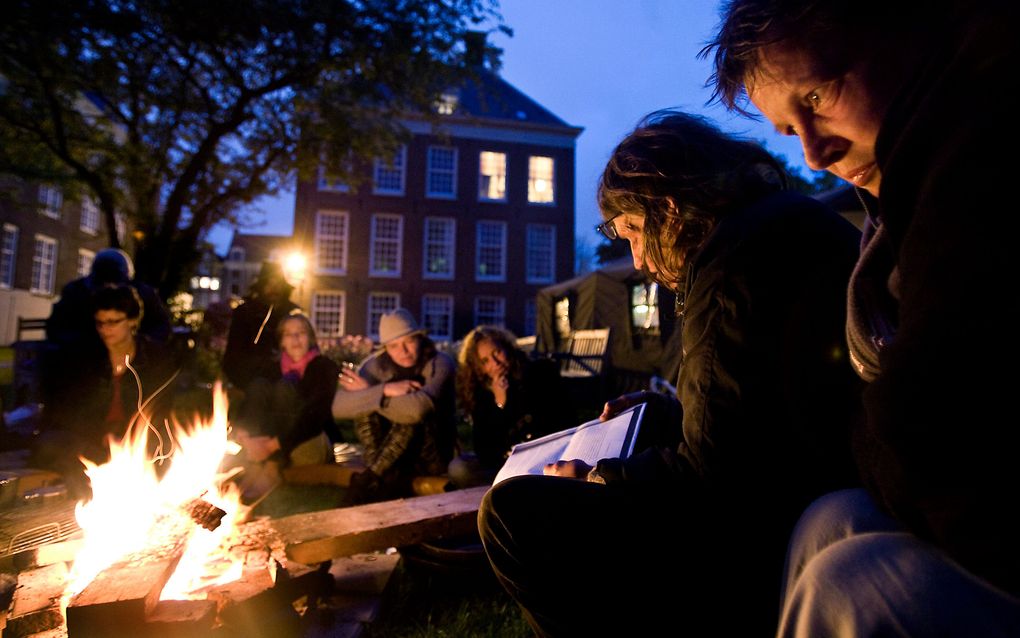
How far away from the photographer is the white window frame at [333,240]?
23.7 m

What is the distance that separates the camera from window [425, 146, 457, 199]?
81.4 ft

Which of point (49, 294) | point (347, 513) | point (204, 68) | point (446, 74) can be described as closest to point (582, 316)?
point (446, 74)

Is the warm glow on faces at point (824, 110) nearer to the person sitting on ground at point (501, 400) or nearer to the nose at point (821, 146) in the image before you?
the nose at point (821, 146)

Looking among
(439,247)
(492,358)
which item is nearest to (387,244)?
(439,247)

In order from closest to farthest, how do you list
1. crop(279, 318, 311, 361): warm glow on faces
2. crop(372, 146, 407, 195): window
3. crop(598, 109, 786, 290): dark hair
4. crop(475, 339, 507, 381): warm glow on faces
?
crop(598, 109, 786, 290): dark hair → crop(475, 339, 507, 381): warm glow on faces → crop(279, 318, 311, 361): warm glow on faces → crop(372, 146, 407, 195): window

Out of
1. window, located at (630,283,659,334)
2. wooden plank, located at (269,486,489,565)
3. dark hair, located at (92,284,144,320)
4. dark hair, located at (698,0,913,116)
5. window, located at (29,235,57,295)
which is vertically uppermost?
window, located at (29,235,57,295)

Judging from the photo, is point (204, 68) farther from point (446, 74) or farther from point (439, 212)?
point (439, 212)

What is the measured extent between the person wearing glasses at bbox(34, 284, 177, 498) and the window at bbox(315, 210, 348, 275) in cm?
2033

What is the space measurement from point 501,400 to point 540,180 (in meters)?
23.3

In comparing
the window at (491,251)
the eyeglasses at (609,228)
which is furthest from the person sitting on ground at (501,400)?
the window at (491,251)

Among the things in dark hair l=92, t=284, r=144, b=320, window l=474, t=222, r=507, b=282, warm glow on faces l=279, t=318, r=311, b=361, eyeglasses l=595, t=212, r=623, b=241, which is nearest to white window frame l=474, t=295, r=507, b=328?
window l=474, t=222, r=507, b=282

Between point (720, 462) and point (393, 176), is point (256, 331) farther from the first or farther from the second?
point (393, 176)

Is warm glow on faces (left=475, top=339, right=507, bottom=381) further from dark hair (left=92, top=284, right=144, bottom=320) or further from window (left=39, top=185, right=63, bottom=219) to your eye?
window (left=39, top=185, right=63, bottom=219)

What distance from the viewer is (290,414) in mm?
4414
